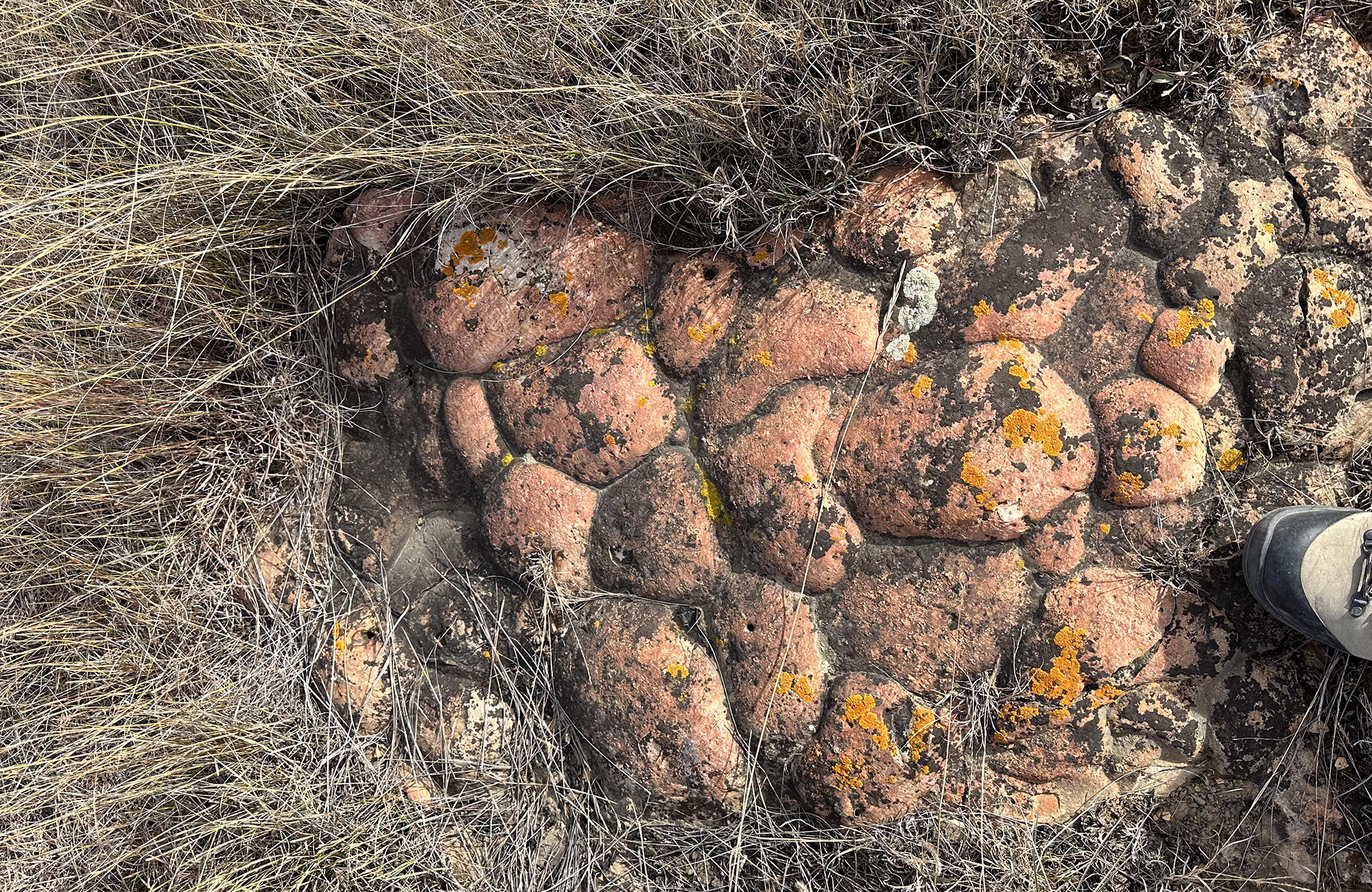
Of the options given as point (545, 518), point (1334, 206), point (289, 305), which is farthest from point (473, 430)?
point (1334, 206)

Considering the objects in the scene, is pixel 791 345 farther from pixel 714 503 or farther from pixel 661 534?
pixel 661 534

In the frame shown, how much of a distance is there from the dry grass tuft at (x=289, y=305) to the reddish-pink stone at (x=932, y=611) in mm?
318

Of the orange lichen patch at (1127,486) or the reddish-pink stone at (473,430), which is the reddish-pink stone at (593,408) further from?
the orange lichen patch at (1127,486)

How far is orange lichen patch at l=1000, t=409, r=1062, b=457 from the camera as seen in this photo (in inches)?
60.2

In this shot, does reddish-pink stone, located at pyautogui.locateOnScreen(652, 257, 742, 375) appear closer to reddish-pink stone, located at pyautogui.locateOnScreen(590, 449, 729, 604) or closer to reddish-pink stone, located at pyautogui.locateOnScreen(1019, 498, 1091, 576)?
reddish-pink stone, located at pyautogui.locateOnScreen(590, 449, 729, 604)

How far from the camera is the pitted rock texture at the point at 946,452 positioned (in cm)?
155

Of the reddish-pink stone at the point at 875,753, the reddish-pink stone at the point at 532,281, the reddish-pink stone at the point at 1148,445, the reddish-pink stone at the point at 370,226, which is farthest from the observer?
the reddish-pink stone at the point at 370,226

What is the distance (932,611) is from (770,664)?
317 mm

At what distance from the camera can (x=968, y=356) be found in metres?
1.59

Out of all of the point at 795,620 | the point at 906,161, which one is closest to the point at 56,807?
the point at 795,620

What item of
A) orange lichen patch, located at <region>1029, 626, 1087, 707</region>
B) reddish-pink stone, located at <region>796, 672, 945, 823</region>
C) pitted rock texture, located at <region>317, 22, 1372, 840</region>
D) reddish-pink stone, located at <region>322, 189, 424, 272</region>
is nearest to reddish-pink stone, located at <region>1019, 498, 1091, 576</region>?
pitted rock texture, located at <region>317, 22, 1372, 840</region>

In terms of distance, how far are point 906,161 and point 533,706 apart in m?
1.36

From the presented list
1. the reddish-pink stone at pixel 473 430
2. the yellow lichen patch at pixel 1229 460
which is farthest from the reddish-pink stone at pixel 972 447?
the reddish-pink stone at pixel 473 430

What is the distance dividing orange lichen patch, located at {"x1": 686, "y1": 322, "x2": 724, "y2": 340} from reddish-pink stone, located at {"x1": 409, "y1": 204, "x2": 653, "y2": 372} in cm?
15
